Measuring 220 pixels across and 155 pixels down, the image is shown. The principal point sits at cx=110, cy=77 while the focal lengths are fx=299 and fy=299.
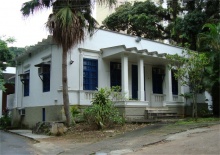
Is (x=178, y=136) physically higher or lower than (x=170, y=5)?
lower

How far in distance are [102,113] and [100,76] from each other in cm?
456

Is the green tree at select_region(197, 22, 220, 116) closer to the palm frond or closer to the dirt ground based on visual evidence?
the dirt ground

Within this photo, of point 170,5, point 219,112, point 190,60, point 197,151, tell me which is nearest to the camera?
point 197,151

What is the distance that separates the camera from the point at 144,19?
94.7ft

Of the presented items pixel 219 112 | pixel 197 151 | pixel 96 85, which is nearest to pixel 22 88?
pixel 96 85

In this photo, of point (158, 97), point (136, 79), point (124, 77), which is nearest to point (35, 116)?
point (124, 77)

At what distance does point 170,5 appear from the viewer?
28.0m

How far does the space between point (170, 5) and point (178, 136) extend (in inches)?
760

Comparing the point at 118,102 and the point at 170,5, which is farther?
the point at 170,5

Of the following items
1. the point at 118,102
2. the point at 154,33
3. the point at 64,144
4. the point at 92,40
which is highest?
the point at 154,33

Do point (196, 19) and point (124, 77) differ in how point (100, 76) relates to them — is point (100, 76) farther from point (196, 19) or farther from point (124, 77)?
point (196, 19)

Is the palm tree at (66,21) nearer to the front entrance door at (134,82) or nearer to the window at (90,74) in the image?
the window at (90,74)

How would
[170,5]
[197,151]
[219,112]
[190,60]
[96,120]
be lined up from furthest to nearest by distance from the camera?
[170,5], [219,112], [190,60], [96,120], [197,151]

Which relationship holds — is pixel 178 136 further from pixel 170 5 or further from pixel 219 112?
pixel 170 5
